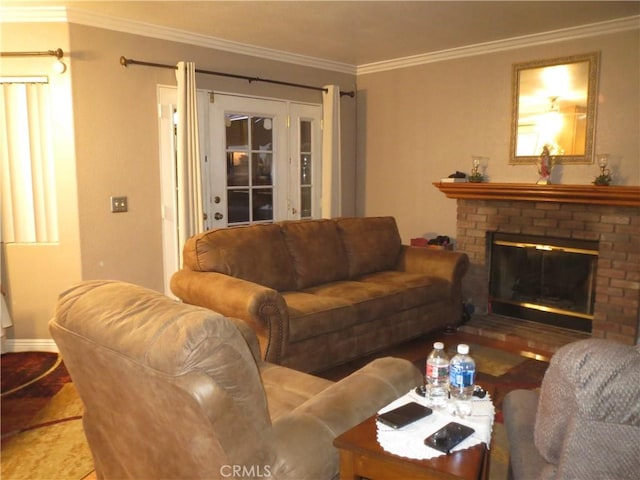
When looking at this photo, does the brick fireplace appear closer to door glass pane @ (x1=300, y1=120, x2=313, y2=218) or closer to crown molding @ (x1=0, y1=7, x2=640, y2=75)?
crown molding @ (x1=0, y1=7, x2=640, y2=75)

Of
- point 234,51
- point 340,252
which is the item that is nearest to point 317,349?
point 340,252

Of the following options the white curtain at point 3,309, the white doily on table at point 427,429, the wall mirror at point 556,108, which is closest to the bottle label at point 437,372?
the white doily on table at point 427,429

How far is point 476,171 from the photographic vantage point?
4.89 m

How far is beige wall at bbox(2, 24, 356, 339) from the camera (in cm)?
382

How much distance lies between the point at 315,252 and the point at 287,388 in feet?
6.37

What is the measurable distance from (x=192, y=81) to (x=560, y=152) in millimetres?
3183

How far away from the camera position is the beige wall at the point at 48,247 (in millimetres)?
3742

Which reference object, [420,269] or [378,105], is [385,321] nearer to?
[420,269]

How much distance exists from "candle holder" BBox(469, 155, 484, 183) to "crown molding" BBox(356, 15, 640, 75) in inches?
38.8

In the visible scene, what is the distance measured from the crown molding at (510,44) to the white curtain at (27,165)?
10.9ft

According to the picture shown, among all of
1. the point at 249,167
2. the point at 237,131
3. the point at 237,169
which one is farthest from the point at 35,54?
the point at 249,167

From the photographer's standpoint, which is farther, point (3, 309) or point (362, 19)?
point (362, 19)

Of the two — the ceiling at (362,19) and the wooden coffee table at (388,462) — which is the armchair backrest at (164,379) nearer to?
the wooden coffee table at (388,462)

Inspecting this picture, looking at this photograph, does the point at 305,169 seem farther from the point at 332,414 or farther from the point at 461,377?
the point at 332,414
